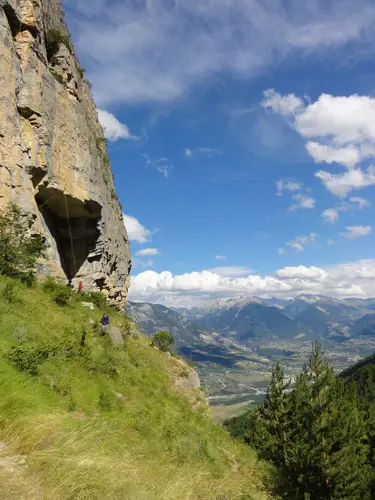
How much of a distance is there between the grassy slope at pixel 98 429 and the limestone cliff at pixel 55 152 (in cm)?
1061

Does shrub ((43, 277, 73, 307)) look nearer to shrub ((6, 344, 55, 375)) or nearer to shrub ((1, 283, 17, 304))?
shrub ((1, 283, 17, 304))

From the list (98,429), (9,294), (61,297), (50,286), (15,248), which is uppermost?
(15,248)

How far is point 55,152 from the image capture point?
29.3 m

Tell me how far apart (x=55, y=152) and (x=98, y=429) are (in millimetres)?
28505

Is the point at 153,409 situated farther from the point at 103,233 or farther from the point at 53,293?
the point at 103,233

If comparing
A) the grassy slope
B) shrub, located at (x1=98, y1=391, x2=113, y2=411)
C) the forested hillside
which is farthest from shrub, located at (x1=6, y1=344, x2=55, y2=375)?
the forested hillside

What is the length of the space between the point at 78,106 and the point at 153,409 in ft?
105

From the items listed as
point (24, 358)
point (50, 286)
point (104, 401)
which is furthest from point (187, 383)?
point (24, 358)

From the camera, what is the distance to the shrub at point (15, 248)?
20891 mm

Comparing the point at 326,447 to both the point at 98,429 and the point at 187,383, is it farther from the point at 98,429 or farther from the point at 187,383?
the point at 98,429

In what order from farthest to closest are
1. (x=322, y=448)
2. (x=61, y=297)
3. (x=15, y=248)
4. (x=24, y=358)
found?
1. (x=322, y=448)
2. (x=61, y=297)
3. (x=15, y=248)
4. (x=24, y=358)

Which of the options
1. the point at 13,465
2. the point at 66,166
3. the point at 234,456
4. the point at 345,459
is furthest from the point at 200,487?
the point at 66,166

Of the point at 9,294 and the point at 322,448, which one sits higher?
the point at 9,294

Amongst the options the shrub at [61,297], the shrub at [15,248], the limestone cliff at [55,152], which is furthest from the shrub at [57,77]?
the shrub at [61,297]
